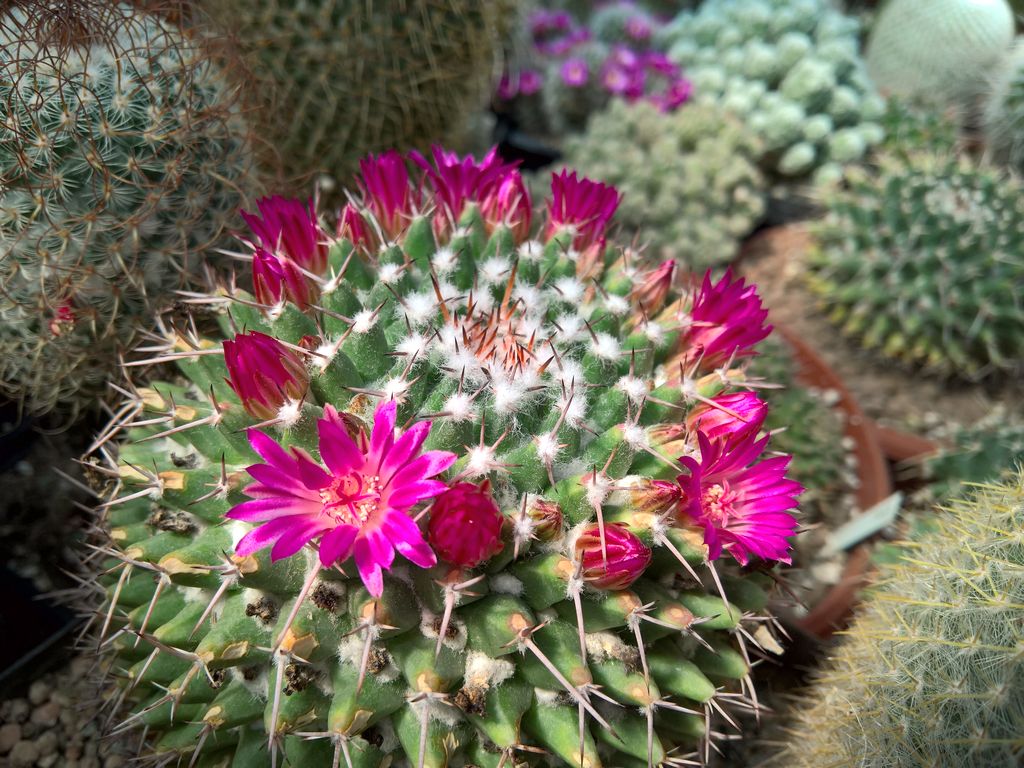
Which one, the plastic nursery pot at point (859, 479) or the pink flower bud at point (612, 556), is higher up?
the pink flower bud at point (612, 556)

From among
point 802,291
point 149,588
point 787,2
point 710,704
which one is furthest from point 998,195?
point 149,588

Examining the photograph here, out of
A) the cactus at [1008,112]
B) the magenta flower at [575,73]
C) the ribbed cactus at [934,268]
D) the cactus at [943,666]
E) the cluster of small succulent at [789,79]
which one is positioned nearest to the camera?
the cactus at [943,666]

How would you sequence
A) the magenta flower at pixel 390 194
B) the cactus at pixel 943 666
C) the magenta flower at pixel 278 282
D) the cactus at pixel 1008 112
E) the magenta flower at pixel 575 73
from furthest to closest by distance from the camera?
the magenta flower at pixel 575 73 < the cactus at pixel 1008 112 < the magenta flower at pixel 390 194 < the magenta flower at pixel 278 282 < the cactus at pixel 943 666

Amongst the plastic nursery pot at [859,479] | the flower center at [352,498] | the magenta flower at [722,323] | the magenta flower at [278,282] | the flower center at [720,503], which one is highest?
the magenta flower at [722,323]

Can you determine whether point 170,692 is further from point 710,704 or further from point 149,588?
point 710,704

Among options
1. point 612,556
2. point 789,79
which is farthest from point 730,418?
point 789,79

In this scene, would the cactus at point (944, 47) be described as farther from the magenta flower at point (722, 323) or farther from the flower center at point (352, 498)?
the flower center at point (352, 498)

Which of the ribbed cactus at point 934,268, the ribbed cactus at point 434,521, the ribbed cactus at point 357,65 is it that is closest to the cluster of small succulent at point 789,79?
the ribbed cactus at point 934,268

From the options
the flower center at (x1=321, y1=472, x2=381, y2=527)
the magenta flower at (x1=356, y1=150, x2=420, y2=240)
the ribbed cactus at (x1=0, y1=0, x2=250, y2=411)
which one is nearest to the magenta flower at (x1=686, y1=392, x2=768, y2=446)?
the flower center at (x1=321, y1=472, x2=381, y2=527)
